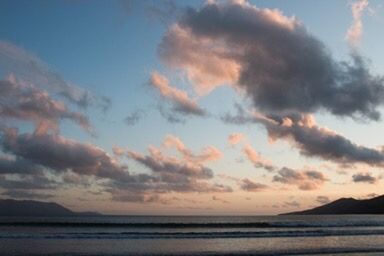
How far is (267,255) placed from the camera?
3120cm

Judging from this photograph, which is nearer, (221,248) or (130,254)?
(130,254)

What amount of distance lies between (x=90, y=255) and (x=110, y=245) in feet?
26.4

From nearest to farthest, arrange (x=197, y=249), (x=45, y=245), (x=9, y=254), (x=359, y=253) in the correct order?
1. (x=9, y=254)
2. (x=359, y=253)
3. (x=197, y=249)
4. (x=45, y=245)

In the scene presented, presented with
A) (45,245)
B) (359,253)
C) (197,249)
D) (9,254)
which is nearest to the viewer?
(9,254)

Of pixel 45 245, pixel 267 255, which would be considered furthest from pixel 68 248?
pixel 267 255

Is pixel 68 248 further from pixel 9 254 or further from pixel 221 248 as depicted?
pixel 221 248

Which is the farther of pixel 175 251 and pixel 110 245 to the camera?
pixel 110 245

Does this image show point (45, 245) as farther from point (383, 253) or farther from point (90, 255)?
point (383, 253)

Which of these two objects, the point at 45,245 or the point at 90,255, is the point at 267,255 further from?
the point at 45,245

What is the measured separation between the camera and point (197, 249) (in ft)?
115

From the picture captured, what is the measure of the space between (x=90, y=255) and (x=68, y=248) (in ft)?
17.9

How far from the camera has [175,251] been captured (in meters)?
33.8

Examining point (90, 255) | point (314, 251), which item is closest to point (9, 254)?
point (90, 255)

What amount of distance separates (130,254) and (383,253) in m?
18.0
